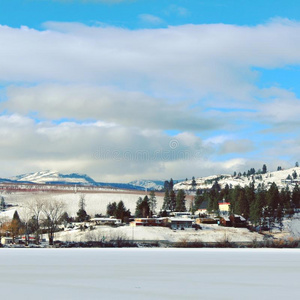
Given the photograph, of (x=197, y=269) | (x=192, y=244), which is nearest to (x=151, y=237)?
(x=192, y=244)

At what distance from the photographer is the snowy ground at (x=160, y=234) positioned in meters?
97.2

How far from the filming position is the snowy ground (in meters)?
97.2

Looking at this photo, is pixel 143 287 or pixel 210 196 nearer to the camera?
pixel 143 287

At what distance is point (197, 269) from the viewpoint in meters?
34.0

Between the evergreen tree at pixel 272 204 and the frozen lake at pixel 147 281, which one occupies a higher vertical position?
the evergreen tree at pixel 272 204

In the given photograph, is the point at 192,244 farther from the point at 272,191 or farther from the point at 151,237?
the point at 272,191

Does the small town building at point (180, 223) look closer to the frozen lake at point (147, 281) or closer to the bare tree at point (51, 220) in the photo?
the bare tree at point (51, 220)

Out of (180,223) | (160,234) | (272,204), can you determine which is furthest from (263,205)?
(160,234)

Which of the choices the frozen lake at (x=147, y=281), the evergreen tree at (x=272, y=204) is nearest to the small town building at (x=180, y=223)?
the evergreen tree at (x=272, y=204)

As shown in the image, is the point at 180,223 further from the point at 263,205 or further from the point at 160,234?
the point at 263,205

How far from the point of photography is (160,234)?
101 m

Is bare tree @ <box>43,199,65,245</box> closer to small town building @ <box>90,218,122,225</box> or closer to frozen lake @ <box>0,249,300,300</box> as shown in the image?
small town building @ <box>90,218,122,225</box>

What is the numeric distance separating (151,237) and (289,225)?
4292cm

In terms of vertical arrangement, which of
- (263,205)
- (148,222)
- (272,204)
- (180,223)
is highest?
(272,204)
